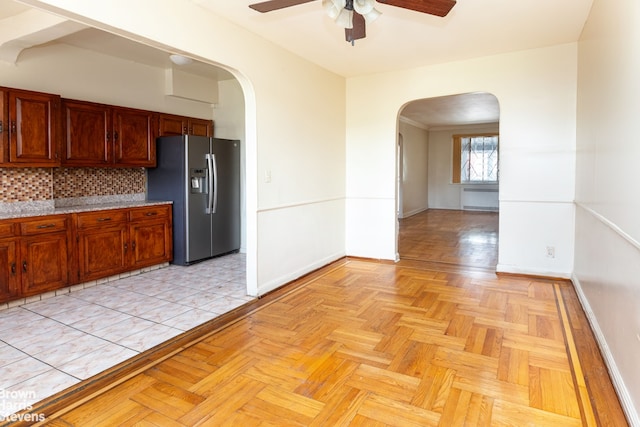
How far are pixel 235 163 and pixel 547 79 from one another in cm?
386

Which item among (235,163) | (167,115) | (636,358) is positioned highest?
(167,115)

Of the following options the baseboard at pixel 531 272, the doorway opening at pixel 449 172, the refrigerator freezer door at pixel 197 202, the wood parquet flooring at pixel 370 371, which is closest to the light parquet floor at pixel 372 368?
the wood parquet flooring at pixel 370 371

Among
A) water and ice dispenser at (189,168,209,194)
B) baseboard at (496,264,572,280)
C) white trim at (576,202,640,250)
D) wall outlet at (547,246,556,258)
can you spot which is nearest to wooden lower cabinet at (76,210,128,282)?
water and ice dispenser at (189,168,209,194)

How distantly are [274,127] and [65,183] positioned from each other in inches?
95.1

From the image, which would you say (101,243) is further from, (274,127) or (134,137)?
(274,127)

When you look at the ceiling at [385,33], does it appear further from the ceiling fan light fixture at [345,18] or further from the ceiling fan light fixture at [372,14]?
the ceiling fan light fixture at [372,14]

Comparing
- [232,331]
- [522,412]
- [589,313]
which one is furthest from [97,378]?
[589,313]

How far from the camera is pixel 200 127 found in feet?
18.4

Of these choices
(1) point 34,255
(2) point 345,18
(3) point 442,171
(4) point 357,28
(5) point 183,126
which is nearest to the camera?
(2) point 345,18

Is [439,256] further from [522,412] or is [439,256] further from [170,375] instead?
[170,375]

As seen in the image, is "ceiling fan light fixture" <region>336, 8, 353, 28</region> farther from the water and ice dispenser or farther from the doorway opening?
the doorway opening

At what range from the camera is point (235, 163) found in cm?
546

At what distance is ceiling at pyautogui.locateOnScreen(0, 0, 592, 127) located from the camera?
307 cm

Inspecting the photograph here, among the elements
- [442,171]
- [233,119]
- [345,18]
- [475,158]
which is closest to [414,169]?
[442,171]
